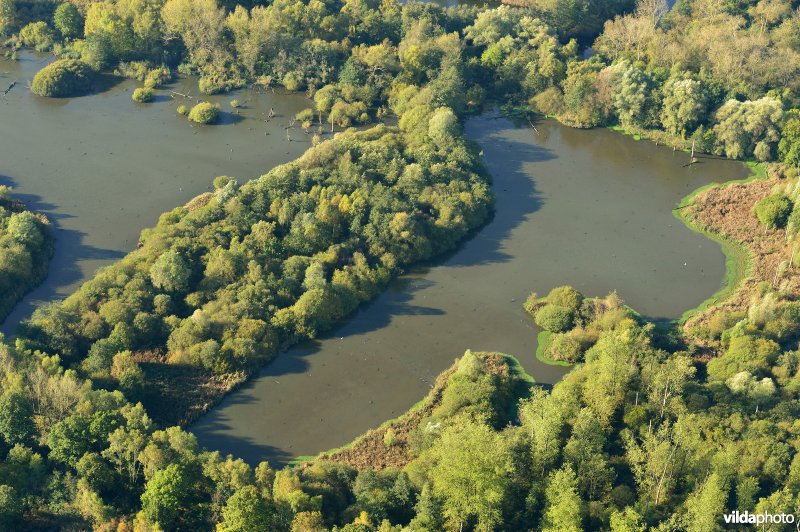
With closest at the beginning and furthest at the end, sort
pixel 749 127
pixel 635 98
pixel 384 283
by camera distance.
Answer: pixel 384 283 → pixel 749 127 → pixel 635 98

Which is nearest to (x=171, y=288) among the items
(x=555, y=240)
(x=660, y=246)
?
(x=555, y=240)

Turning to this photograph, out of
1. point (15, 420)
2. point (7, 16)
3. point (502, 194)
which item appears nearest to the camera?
point (15, 420)

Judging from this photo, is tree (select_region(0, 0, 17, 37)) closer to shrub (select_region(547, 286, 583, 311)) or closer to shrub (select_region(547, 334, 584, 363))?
shrub (select_region(547, 286, 583, 311))

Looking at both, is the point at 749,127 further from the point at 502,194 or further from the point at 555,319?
the point at 555,319

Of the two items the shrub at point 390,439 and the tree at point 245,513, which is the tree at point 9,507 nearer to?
the tree at point 245,513

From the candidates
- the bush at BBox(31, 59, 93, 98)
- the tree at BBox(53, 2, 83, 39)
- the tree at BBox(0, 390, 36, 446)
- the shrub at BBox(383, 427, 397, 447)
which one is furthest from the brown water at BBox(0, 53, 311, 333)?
the shrub at BBox(383, 427, 397, 447)

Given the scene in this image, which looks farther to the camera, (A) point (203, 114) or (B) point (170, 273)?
(A) point (203, 114)

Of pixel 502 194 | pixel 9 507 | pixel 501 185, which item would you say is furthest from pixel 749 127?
pixel 9 507
